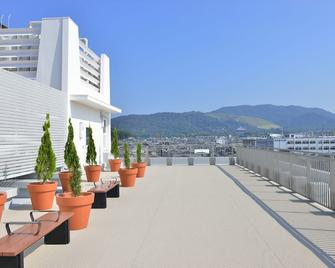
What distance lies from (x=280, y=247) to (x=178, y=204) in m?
3.89

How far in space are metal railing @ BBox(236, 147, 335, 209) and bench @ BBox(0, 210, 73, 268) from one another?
5.36 metres

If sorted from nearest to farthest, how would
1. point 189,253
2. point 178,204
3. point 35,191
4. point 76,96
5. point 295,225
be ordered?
point 189,253 → point 295,225 → point 35,191 → point 178,204 → point 76,96

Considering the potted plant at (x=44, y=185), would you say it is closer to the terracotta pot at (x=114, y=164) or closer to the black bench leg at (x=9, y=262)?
the black bench leg at (x=9, y=262)

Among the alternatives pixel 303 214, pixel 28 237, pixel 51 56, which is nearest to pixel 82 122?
pixel 51 56

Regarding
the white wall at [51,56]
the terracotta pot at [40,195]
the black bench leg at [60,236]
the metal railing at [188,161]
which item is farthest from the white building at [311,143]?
the black bench leg at [60,236]

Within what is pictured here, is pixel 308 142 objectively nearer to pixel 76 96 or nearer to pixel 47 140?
pixel 76 96

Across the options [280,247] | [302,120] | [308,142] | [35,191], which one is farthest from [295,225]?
[302,120]

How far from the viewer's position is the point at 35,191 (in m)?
8.55

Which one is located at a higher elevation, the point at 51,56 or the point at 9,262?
the point at 51,56

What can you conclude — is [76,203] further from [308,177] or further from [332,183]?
[308,177]

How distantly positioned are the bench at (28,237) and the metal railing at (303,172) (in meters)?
5.36

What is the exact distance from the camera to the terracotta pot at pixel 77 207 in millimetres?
6359

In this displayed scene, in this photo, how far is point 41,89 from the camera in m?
13.1

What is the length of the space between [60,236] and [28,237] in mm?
1153
